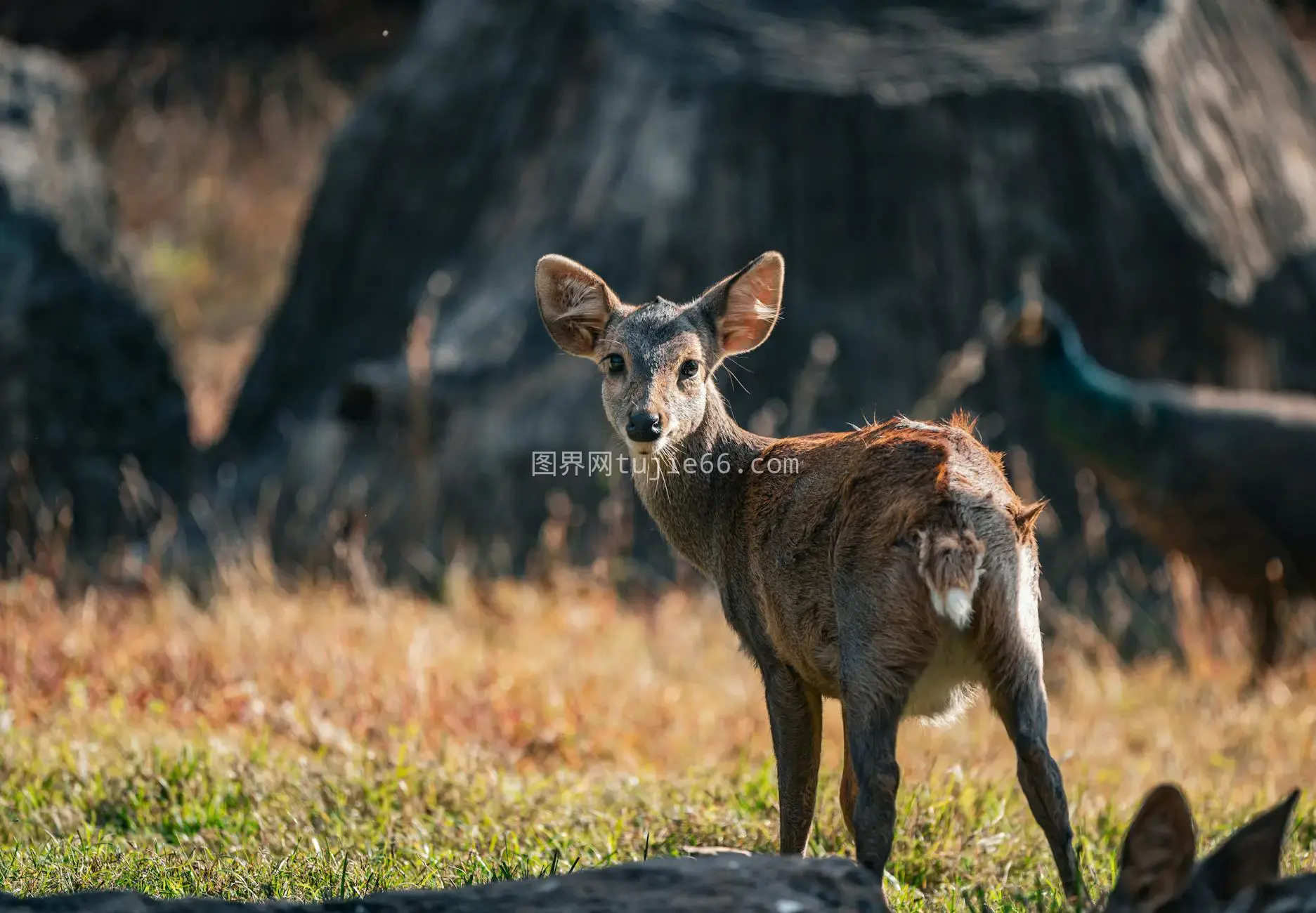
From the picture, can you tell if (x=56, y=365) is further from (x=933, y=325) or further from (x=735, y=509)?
(x=735, y=509)

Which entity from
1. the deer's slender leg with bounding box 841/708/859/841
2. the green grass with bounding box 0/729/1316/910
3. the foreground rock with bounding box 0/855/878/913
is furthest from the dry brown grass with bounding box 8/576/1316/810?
the foreground rock with bounding box 0/855/878/913

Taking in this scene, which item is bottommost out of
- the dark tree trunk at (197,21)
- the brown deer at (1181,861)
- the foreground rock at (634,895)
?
the foreground rock at (634,895)

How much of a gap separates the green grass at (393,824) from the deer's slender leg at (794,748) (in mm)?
284

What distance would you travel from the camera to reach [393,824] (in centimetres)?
455

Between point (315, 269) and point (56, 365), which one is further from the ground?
point (315, 269)

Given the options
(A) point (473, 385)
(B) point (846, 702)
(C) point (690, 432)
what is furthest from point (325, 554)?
(B) point (846, 702)

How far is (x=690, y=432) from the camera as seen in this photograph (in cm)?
438

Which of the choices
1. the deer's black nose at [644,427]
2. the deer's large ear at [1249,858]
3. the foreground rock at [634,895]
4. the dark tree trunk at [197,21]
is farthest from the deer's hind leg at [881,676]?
the dark tree trunk at [197,21]

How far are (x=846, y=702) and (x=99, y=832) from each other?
234 centimetres

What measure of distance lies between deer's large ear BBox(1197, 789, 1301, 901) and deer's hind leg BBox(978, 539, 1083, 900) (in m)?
0.30

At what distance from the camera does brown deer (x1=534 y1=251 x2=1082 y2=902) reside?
10.7 ft

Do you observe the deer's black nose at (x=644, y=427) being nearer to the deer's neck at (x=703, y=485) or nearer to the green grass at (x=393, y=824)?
the deer's neck at (x=703, y=485)

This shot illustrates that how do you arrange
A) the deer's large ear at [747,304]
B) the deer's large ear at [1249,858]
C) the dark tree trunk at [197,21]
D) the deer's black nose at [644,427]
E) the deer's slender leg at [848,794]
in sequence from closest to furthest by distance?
the deer's large ear at [1249,858]
the deer's slender leg at [848,794]
the deer's black nose at [644,427]
the deer's large ear at [747,304]
the dark tree trunk at [197,21]

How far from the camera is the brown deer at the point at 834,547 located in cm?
327
